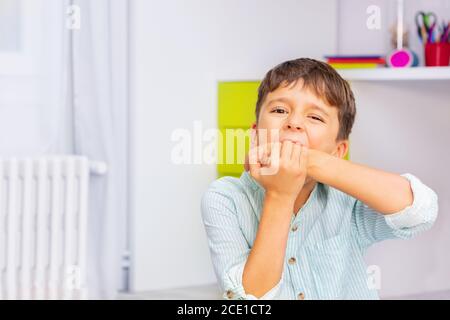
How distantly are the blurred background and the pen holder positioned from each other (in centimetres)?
4

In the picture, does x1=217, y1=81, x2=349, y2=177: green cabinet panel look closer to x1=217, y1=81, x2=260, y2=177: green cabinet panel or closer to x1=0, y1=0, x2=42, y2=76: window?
x1=217, y1=81, x2=260, y2=177: green cabinet panel

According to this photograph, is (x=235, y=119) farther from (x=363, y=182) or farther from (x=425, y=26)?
(x=363, y=182)

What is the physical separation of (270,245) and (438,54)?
1.58m

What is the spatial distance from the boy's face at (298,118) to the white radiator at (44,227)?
4.57 feet

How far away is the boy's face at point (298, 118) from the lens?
2.18ft

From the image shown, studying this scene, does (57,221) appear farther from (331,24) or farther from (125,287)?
(331,24)

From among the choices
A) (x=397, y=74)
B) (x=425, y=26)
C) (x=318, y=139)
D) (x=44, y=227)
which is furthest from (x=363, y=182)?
(x=425, y=26)

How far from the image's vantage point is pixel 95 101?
2.13 metres

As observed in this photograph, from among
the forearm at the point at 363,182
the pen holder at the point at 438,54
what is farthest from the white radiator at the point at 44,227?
the forearm at the point at 363,182

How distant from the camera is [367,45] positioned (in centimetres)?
244

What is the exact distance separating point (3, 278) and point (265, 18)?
3.52 feet

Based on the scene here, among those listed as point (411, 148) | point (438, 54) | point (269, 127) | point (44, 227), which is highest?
point (438, 54)

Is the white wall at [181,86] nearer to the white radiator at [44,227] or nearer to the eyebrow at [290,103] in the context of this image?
the white radiator at [44,227]

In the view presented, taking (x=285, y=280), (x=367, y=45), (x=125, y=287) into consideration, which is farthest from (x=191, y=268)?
(x=285, y=280)
